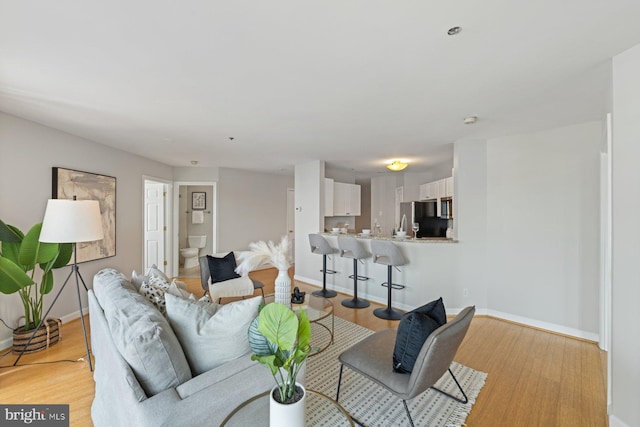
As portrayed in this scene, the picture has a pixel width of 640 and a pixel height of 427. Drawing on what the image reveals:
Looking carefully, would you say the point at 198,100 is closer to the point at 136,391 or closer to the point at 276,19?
the point at 276,19

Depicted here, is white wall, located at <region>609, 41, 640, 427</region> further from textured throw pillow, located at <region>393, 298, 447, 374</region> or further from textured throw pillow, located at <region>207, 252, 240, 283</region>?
textured throw pillow, located at <region>207, 252, 240, 283</region>

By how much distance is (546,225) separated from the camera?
328cm

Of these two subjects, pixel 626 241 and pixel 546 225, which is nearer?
pixel 626 241

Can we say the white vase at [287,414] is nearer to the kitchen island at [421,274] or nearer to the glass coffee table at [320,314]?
the glass coffee table at [320,314]

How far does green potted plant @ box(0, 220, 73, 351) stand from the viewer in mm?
2389

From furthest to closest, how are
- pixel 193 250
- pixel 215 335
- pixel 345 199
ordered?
pixel 193 250
pixel 345 199
pixel 215 335

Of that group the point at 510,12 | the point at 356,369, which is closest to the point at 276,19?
the point at 510,12

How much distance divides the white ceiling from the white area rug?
2.03m

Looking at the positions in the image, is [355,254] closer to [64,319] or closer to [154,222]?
[64,319]

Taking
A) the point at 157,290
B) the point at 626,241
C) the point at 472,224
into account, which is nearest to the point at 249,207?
the point at 157,290

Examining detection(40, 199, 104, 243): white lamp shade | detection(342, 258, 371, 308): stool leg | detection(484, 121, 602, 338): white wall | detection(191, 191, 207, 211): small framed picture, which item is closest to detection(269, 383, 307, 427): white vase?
detection(40, 199, 104, 243): white lamp shade

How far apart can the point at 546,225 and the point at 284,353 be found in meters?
3.63

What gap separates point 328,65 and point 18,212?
11.6 ft

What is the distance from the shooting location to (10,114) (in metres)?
2.77
